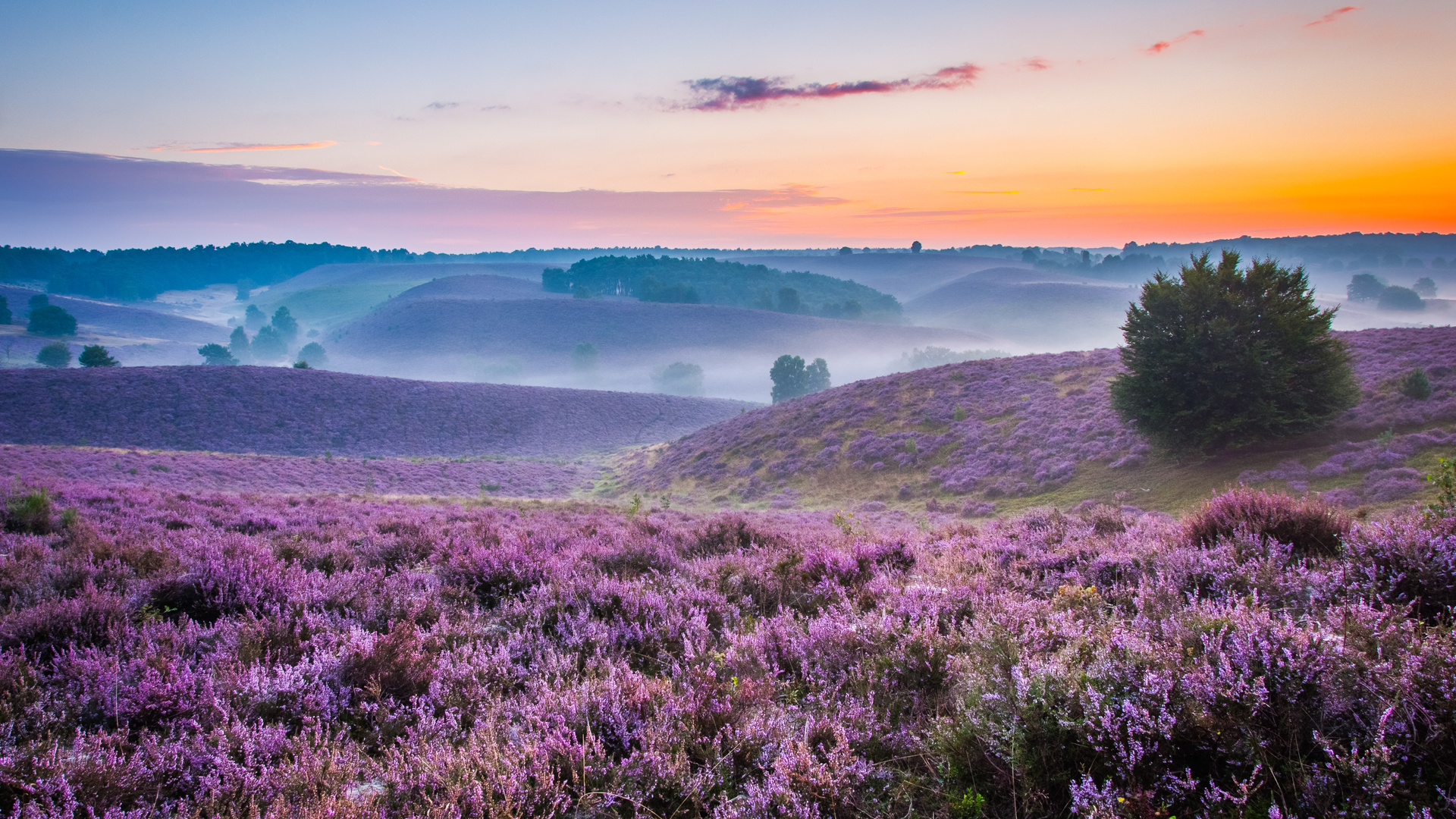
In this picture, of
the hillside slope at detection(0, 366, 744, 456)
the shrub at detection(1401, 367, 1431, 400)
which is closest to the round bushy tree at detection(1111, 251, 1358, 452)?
the shrub at detection(1401, 367, 1431, 400)

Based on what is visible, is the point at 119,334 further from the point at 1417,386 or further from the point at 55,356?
the point at 1417,386

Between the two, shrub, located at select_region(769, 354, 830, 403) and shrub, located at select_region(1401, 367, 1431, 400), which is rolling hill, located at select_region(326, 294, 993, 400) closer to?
shrub, located at select_region(769, 354, 830, 403)

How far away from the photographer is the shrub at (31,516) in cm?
764

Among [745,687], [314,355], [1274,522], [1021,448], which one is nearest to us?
[745,687]

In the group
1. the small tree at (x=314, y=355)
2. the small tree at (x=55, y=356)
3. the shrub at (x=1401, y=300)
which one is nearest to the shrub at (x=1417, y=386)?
the small tree at (x=55, y=356)

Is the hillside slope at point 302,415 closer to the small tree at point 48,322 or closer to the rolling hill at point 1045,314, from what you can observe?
the small tree at point 48,322

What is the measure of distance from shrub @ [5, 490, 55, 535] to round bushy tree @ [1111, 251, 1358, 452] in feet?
83.4

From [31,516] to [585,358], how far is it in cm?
10712

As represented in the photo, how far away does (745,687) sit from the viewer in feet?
10.3

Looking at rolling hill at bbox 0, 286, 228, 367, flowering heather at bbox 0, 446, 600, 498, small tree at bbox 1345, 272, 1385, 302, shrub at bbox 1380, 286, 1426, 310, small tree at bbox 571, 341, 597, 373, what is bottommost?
flowering heather at bbox 0, 446, 600, 498

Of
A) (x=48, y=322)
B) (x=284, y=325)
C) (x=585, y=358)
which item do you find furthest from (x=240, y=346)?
(x=585, y=358)

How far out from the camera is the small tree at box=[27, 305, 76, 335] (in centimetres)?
10169

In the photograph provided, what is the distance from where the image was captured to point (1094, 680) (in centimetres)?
261

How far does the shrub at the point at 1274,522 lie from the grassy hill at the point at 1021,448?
12.8m
